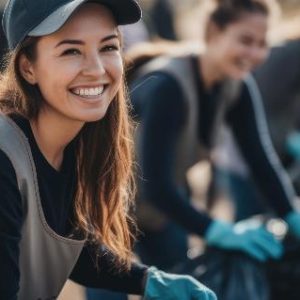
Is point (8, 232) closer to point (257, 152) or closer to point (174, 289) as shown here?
point (174, 289)

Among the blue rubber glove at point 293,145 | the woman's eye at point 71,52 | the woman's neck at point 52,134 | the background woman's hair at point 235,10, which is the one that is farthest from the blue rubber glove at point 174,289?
the blue rubber glove at point 293,145

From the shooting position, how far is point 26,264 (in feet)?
7.32

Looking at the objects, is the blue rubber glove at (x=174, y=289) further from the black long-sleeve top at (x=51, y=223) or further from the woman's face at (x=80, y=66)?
the woman's face at (x=80, y=66)

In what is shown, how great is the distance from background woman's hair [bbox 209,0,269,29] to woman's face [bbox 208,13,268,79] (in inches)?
0.7

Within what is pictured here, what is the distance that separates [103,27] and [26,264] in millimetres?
586

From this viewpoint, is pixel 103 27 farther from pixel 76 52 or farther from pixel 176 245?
pixel 176 245

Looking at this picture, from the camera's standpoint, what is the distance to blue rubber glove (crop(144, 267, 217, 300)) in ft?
7.57

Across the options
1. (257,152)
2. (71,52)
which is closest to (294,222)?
(257,152)

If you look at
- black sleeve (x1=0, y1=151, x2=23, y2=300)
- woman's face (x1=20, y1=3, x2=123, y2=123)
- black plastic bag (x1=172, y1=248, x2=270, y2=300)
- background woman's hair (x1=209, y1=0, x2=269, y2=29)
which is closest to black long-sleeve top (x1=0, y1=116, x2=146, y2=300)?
black sleeve (x1=0, y1=151, x2=23, y2=300)

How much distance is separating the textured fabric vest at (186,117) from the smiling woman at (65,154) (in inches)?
30.0

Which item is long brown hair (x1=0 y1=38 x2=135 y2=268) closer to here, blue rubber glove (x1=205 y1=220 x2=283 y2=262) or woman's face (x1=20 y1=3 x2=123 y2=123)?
woman's face (x1=20 y1=3 x2=123 y2=123)

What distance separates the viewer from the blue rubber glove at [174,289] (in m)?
2.31

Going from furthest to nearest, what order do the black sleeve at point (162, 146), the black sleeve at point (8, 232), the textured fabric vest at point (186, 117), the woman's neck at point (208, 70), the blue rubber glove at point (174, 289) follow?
the woman's neck at point (208, 70), the textured fabric vest at point (186, 117), the black sleeve at point (162, 146), the blue rubber glove at point (174, 289), the black sleeve at point (8, 232)

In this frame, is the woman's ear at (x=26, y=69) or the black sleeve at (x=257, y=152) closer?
the woman's ear at (x=26, y=69)
